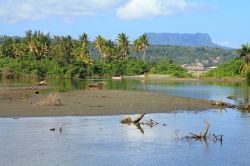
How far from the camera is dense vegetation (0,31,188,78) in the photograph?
153875 mm

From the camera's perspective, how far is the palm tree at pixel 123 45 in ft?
554

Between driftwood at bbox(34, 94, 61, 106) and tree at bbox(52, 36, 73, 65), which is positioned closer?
driftwood at bbox(34, 94, 61, 106)

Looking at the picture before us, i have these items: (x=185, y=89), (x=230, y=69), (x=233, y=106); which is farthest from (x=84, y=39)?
(x=233, y=106)

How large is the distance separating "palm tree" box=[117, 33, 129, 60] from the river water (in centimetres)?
12837

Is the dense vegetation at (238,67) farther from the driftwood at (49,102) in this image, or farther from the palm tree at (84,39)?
the driftwood at (49,102)

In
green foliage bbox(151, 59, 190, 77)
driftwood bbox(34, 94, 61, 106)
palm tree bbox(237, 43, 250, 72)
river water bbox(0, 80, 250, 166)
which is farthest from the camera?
green foliage bbox(151, 59, 190, 77)

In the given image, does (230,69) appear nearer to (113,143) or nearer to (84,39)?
(84,39)

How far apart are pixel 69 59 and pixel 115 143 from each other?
446ft

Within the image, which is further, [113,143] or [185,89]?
[185,89]

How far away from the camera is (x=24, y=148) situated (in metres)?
27.5

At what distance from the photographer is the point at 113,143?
1168 inches

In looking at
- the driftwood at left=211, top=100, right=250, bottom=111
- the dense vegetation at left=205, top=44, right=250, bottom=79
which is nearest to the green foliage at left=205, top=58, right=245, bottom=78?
the dense vegetation at left=205, top=44, right=250, bottom=79

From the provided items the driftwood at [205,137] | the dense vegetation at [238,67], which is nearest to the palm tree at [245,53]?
the dense vegetation at [238,67]

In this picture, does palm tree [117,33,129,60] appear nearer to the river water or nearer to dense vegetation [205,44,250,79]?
dense vegetation [205,44,250,79]
